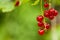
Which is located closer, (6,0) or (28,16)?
(6,0)

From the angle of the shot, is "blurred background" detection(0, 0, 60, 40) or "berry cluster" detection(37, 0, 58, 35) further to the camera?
"blurred background" detection(0, 0, 60, 40)

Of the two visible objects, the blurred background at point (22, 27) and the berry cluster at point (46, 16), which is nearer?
the berry cluster at point (46, 16)

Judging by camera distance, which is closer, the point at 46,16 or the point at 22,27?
the point at 46,16

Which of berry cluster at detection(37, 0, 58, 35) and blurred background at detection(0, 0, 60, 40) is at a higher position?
berry cluster at detection(37, 0, 58, 35)

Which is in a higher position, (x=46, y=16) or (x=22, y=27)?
(x=46, y=16)

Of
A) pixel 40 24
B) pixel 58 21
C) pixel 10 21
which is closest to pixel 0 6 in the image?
pixel 40 24

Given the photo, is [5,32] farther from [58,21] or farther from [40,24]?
[40,24]

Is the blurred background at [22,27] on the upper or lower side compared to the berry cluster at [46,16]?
lower

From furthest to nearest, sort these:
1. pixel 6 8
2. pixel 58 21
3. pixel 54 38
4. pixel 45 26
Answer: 1. pixel 58 21
2. pixel 54 38
3. pixel 6 8
4. pixel 45 26

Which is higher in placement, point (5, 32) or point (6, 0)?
point (6, 0)

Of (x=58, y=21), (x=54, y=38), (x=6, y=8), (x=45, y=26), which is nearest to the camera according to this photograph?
(x=45, y=26)

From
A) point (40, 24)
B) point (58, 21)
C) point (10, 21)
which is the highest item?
point (40, 24)
